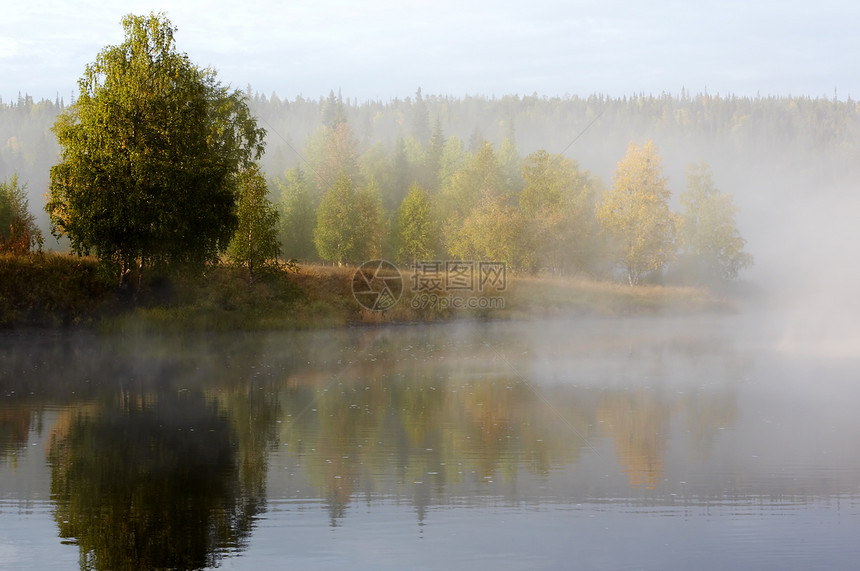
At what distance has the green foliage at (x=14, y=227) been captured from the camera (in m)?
44.4

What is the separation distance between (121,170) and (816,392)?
29.9m

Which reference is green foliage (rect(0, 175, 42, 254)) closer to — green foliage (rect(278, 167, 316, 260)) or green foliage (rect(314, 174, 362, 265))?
green foliage (rect(314, 174, 362, 265))

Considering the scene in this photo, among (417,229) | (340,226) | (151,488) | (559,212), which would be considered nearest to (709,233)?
(559,212)

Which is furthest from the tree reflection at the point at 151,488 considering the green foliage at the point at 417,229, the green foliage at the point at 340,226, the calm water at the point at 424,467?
the green foliage at the point at 417,229

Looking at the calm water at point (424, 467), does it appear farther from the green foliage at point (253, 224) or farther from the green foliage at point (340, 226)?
the green foliage at point (340, 226)

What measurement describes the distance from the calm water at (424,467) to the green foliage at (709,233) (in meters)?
79.4

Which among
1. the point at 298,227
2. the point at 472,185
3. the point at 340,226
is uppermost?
the point at 472,185

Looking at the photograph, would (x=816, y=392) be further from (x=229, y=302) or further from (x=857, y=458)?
(x=229, y=302)

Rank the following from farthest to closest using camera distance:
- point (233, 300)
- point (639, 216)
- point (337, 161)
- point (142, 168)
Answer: point (337, 161) < point (639, 216) < point (233, 300) < point (142, 168)

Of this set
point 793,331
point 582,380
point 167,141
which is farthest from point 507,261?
point 582,380

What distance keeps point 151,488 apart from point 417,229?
84420mm

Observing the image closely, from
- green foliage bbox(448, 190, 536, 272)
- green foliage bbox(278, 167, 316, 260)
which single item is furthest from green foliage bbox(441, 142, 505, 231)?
green foliage bbox(278, 167, 316, 260)

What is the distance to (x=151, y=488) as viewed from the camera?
12.1 metres

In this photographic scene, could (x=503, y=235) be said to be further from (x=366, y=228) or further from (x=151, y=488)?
(x=151, y=488)
